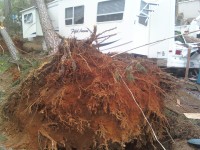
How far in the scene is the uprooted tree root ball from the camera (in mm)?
4328

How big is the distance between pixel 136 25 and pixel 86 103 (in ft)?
16.5

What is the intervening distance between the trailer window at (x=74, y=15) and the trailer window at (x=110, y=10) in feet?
3.76

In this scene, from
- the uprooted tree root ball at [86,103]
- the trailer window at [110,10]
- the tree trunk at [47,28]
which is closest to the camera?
the uprooted tree root ball at [86,103]

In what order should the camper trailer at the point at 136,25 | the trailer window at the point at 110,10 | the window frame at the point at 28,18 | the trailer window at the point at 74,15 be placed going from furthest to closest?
the window frame at the point at 28,18, the trailer window at the point at 74,15, the trailer window at the point at 110,10, the camper trailer at the point at 136,25

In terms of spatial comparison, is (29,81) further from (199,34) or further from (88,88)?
(199,34)

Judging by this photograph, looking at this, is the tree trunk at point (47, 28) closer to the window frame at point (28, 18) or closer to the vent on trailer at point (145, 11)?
the vent on trailer at point (145, 11)

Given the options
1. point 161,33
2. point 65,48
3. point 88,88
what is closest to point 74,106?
point 88,88

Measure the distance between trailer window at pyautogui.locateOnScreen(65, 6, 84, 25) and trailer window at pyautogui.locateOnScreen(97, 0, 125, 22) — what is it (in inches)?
45.2

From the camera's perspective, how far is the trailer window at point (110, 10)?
905 centimetres

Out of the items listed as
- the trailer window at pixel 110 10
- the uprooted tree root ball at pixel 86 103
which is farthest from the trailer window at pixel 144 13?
the uprooted tree root ball at pixel 86 103

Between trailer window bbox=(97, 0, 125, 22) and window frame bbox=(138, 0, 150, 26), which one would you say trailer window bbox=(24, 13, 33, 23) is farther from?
window frame bbox=(138, 0, 150, 26)

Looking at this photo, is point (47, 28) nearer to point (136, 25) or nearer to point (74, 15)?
point (74, 15)

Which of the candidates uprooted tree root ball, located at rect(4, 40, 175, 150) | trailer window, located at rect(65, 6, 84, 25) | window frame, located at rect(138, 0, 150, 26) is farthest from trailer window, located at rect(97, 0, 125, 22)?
uprooted tree root ball, located at rect(4, 40, 175, 150)

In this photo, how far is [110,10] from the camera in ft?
30.9
